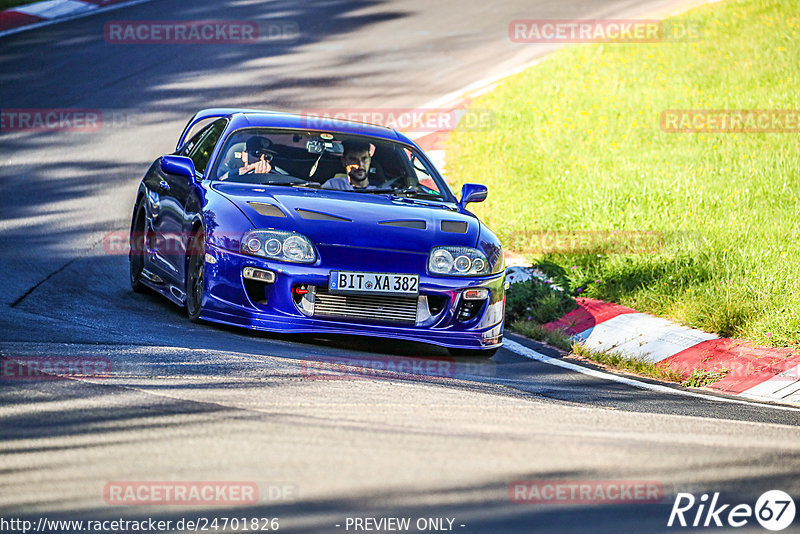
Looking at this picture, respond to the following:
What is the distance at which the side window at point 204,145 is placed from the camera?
25.7 ft

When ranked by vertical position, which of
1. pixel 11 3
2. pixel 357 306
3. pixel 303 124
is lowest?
pixel 357 306

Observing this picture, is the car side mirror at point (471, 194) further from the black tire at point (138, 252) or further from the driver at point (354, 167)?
the black tire at point (138, 252)

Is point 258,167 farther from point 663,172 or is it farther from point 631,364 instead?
point 663,172

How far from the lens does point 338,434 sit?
3.83 m

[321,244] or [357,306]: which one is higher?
[321,244]

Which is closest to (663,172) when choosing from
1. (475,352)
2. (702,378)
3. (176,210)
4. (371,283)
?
(702,378)

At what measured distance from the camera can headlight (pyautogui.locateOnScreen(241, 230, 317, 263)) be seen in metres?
6.38

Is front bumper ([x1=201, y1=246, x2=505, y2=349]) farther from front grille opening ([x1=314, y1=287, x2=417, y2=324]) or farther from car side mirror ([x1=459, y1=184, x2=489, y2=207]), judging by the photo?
car side mirror ([x1=459, y1=184, x2=489, y2=207])

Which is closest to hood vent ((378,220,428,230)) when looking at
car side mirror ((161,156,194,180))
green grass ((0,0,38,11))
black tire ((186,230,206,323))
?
black tire ((186,230,206,323))

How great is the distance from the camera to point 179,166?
7.41 m

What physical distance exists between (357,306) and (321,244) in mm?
430

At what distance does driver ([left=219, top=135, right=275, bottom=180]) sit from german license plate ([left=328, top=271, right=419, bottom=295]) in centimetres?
150

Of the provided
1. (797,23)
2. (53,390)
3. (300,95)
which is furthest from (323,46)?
(53,390)

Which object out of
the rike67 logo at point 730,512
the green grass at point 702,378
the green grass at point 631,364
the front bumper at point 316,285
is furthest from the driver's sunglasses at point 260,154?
the rike67 logo at point 730,512
